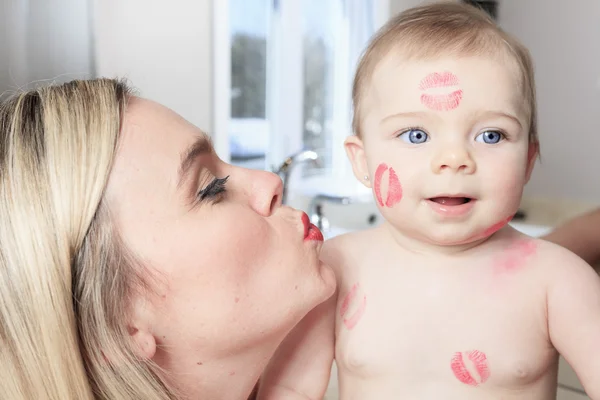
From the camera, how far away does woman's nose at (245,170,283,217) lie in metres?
0.74

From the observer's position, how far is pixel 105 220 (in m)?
0.64

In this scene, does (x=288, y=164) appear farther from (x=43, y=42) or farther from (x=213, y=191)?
(x=213, y=191)

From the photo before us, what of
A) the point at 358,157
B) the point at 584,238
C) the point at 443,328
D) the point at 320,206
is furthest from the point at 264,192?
the point at 320,206

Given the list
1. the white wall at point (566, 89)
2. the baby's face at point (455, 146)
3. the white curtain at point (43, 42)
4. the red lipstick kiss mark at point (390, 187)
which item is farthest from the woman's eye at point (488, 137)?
the white wall at point (566, 89)

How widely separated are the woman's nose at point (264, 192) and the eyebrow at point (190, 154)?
0.23 ft

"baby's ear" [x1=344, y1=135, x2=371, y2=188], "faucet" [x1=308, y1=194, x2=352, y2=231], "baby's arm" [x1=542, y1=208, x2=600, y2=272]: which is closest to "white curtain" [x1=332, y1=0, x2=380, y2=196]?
"faucet" [x1=308, y1=194, x2=352, y2=231]

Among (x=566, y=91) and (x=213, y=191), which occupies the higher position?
(x=213, y=191)

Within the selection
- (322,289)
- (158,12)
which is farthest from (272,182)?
(158,12)

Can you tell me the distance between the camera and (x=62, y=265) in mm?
620

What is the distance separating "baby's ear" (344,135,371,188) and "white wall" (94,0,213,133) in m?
0.86

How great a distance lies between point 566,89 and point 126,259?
270cm

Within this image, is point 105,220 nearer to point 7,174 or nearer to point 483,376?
point 7,174

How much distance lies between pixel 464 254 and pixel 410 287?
0.27 ft

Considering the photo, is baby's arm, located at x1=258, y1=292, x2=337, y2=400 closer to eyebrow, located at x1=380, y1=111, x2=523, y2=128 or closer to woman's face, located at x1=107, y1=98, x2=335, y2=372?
woman's face, located at x1=107, y1=98, x2=335, y2=372
